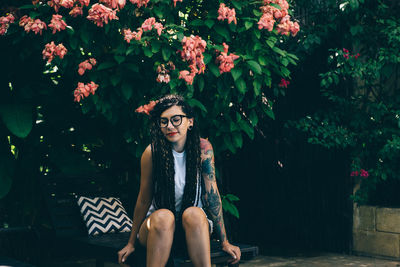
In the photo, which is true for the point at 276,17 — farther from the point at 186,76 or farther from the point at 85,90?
the point at 85,90

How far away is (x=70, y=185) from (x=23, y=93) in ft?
2.96

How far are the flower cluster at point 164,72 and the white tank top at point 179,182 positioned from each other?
0.57m

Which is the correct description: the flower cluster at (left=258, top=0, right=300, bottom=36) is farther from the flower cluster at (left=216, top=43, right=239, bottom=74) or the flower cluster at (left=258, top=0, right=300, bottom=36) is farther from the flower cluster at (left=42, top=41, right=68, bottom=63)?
Result: the flower cluster at (left=42, top=41, right=68, bottom=63)

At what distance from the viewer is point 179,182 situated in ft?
12.7

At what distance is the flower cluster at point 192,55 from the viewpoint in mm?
4105

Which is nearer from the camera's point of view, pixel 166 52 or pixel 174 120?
pixel 174 120

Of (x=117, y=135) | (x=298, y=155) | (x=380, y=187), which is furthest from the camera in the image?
(x=298, y=155)

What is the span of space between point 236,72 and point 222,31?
0.32m

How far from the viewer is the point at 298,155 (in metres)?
7.07

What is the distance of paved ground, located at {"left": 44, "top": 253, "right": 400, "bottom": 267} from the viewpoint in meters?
6.02

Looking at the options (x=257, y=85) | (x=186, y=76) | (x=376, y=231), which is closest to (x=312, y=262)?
(x=376, y=231)

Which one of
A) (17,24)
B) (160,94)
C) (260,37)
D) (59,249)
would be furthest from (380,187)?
(17,24)

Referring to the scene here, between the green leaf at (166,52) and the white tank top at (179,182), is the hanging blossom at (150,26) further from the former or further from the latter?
the white tank top at (179,182)

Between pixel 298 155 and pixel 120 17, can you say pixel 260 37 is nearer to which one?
pixel 120 17
